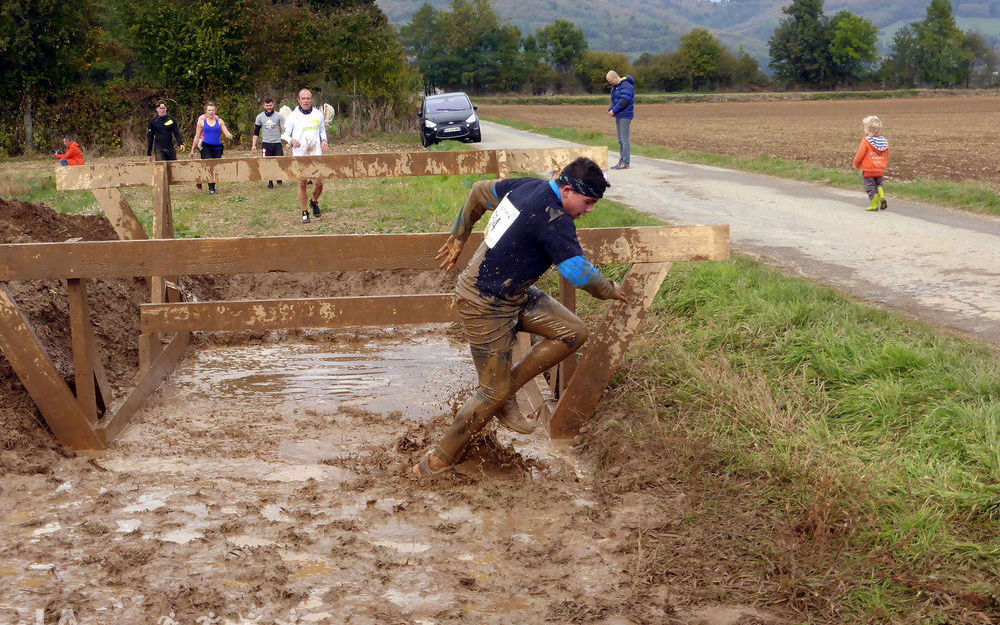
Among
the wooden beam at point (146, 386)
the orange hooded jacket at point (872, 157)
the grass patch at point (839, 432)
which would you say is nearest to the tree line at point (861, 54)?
the orange hooded jacket at point (872, 157)

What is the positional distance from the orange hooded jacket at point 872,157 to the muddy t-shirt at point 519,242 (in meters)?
10.1

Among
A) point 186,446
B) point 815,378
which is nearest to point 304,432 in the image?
point 186,446

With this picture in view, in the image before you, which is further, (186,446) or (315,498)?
(186,446)

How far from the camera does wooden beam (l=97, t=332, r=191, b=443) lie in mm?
5699

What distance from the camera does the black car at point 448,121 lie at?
29.6 m

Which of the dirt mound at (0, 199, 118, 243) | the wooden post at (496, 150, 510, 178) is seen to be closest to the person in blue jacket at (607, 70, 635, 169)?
the wooden post at (496, 150, 510, 178)

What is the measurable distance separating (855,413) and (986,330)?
2019 millimetres

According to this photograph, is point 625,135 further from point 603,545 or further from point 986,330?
point 603,545

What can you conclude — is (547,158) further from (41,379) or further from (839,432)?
(41,379)

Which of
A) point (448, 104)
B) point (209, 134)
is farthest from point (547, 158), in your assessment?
point (448, 104)

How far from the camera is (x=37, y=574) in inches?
157

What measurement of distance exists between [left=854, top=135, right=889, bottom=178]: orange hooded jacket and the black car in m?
17.6

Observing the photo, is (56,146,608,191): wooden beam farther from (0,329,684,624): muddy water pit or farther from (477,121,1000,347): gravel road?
(477,121,1000,347): gravel road

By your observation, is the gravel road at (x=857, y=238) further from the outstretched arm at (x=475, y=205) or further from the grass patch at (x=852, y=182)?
the outstretched arm at (x=475, y=205)
